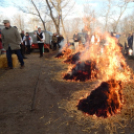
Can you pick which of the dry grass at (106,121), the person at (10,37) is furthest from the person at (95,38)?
the dry grass at (106,121)

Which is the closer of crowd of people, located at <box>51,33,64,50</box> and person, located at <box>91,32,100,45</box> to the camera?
person, located at <box>91,32,100,45</box>

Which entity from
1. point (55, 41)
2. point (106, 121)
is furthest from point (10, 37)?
point (55, 41)

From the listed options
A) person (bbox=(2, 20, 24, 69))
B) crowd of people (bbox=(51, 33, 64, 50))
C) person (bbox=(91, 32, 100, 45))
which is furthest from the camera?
crowd of people (bbox=(51, 33, 64, 50))

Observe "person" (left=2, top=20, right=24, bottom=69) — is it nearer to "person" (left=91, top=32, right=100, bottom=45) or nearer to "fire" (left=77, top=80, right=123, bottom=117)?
"fire" (left=77, top=80, right=123, bottom=117)

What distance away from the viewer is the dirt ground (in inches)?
96.3

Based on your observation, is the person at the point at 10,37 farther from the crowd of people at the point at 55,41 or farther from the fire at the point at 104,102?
the crowd of people at the point at 55,41

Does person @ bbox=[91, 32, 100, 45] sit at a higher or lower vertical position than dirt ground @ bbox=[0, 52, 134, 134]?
higher

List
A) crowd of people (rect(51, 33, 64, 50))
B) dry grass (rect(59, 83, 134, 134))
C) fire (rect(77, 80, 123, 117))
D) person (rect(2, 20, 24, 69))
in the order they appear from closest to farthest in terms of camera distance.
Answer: dry grass (rect(59, 83, 134, 134)) → fire (rect(77, 80, 123, 117)) → person (rect(2, 20, 24, 69)) → crowd of people (rect(51, 33, 64, 50))

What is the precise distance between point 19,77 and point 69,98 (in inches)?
110

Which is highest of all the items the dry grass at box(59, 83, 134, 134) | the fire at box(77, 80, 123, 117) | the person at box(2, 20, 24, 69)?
the person at box(2, 20, 24, 69)

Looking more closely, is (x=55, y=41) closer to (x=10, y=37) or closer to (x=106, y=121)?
(x=10, y=37)

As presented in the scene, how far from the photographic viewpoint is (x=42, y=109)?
3.12 metres

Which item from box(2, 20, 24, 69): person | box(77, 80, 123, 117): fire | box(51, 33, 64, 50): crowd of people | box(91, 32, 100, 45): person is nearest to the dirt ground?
box(77, 80, 123, 117): fire

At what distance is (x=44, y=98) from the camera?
369cm
